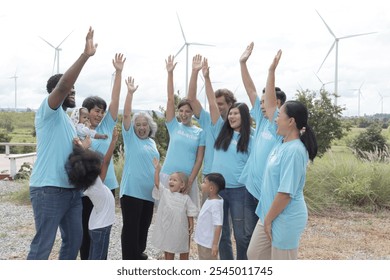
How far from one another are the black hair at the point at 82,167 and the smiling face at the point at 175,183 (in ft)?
3.00

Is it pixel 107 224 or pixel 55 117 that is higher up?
pixel 55 117

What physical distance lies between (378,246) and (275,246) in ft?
13.6

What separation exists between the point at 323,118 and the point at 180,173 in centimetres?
1006

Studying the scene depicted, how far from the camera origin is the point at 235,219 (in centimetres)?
445

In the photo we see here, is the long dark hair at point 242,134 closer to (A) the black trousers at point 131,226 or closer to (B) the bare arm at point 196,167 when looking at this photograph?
(B) the bare arm at point 196,167

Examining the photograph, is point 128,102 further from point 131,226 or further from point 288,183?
point 288,183

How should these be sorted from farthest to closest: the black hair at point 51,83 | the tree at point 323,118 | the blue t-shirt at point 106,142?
the tree at point 323,118 → the blue t-shirt at point 106,142 → the black hair at point 51,83

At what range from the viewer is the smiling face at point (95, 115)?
4727 mm

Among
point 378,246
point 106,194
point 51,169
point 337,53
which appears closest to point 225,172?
point 106,194

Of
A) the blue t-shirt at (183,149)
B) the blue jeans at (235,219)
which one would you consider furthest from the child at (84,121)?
the blue jeans at (235,219)

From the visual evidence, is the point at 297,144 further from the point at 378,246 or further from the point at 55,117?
the point at 378,246

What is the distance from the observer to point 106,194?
419cm

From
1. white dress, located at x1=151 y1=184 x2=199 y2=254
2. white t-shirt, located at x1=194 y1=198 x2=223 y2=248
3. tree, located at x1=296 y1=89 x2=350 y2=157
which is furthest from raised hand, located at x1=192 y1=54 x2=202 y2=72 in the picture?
tree, located at x1=296 y1=89 x2=350 y2=157

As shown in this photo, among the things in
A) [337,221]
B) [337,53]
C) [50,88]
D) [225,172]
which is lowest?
[337,221]
